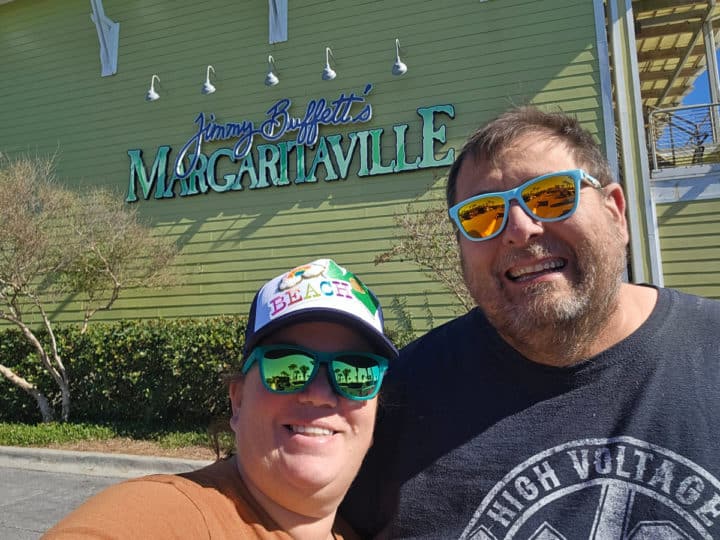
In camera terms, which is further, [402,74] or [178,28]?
[178,28]

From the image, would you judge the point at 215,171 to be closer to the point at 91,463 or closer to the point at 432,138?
the point at 432,138

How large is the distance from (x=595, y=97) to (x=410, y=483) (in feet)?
26.2

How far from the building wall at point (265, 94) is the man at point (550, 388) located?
21.5ft

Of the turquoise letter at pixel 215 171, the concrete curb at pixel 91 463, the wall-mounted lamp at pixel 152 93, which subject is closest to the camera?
the concrete curb at pixel 91 463

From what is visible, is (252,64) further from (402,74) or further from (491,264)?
(491,264)

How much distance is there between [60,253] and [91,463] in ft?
12.1

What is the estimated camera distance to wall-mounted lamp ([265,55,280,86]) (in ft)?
30.6

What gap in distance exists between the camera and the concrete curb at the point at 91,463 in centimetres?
605

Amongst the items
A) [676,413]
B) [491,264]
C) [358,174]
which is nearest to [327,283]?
[491,264]

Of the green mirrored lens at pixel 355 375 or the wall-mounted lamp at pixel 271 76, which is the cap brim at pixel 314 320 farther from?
the wall-mounted lamp at pixel 271 76

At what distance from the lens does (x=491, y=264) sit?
1609 millimetres

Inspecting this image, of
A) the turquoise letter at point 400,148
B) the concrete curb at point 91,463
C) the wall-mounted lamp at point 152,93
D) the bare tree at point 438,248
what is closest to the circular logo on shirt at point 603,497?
the concrete curb at point 91,463

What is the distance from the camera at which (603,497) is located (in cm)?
137

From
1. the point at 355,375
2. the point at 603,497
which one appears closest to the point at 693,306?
the point at 603,497
